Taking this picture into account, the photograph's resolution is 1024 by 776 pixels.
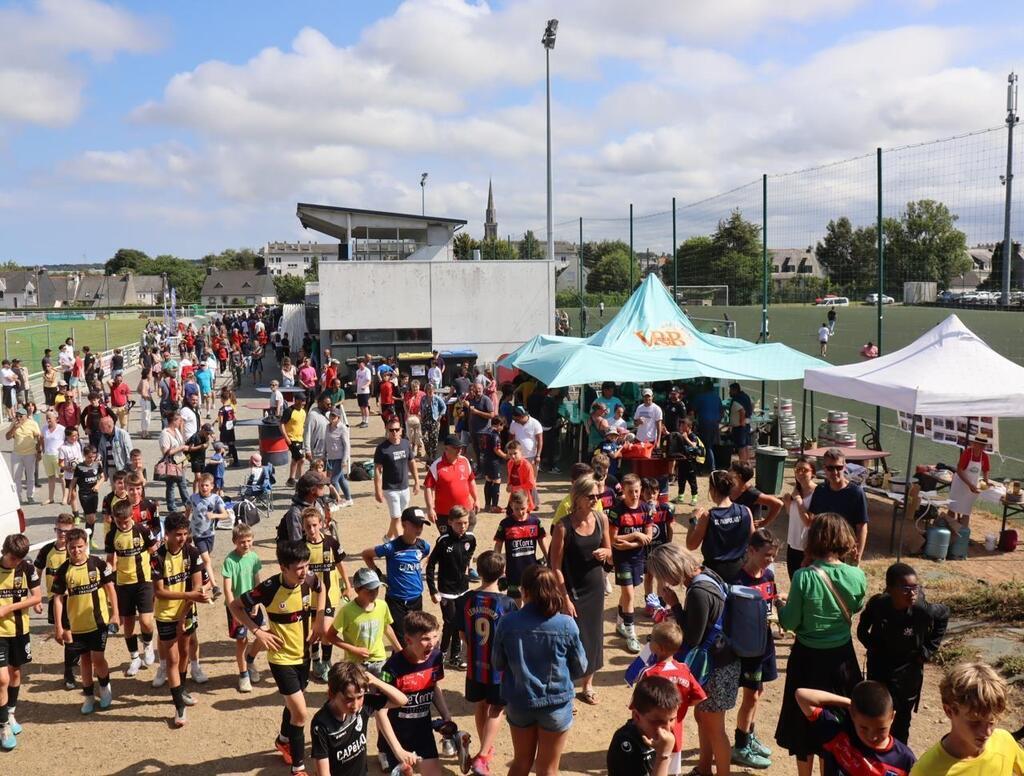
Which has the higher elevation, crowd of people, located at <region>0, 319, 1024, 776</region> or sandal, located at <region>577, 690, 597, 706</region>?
crowd of people, located at <region>0, 319, 1024, 776</region>

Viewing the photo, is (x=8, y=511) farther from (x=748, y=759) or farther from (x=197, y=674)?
(x=748, y=759)

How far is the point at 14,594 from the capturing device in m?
5.88

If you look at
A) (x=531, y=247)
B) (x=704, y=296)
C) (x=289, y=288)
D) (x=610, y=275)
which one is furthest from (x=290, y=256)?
(x=704, y=296)

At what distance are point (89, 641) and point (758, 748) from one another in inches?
193

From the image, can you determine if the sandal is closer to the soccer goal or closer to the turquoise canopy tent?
the turquoise canopy tent

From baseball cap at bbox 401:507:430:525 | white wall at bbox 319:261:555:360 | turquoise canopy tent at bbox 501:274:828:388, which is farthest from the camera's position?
white wall at bbox 319:261:555:360

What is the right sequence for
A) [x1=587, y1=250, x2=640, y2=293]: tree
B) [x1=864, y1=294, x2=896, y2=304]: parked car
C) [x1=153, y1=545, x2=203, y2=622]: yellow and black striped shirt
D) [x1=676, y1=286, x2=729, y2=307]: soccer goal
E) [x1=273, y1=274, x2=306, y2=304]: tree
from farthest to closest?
1. [x1=273, y1=274, x2=306, y2=304]: tree
2. [x1=587, y1=250, x2=640, y2=293]: tree
3. [x1=676, y1=286, x2=729, y2=307]: soccer goal
4. [x1=864, y1=294, x2=896, y2=304]: parked car
5. [x1=153, y1=545, x2=203, y2=622]: yellow and black striped shirt

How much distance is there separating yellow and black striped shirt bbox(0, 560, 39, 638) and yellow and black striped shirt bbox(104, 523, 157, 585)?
0.69 meters

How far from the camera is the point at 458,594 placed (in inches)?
248

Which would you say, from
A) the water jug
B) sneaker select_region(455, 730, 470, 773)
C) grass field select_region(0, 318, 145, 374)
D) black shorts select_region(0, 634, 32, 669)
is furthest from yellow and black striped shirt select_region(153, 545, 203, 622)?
grass field select_region(0, 318, 145, 374)

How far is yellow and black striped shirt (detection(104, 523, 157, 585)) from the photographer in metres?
6.55

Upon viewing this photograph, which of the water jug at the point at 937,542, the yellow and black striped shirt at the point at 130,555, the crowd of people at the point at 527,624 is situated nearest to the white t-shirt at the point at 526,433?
the crowd of people at the point at 527,624

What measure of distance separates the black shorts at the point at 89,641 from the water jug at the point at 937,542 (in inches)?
344

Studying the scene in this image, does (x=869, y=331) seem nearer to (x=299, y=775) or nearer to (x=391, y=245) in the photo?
(x=391, y=245)
